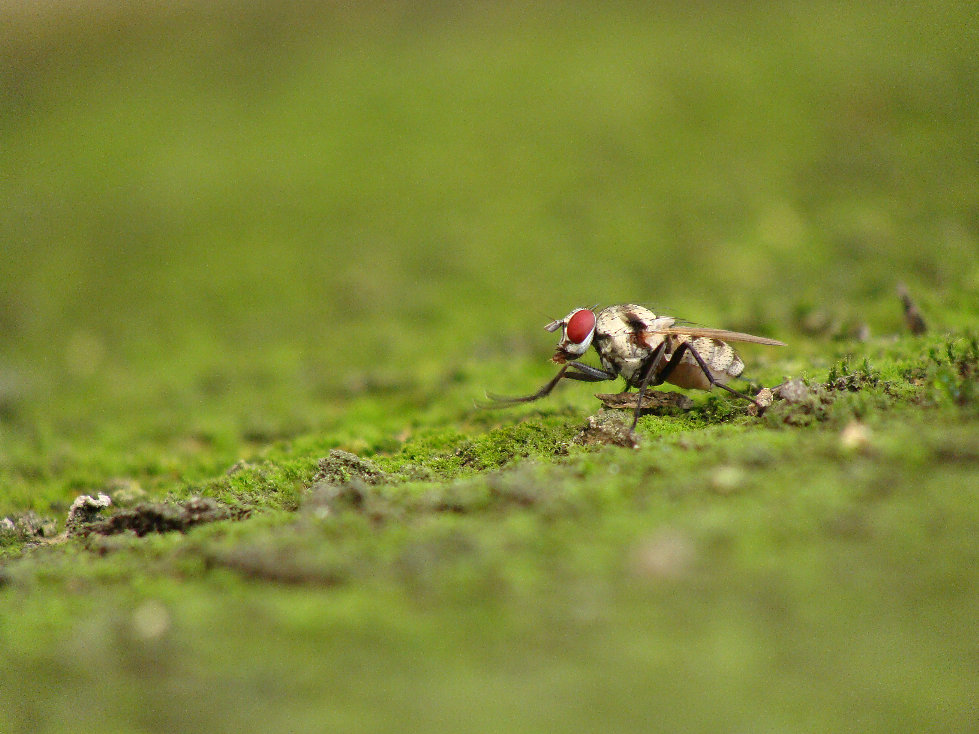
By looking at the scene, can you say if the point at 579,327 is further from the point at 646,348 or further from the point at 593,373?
the point at 646,348

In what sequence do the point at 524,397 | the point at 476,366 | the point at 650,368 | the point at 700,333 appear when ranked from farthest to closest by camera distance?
the point at 476,366 < the point at 524,397 < the point at 700,333 < the point at 650,368

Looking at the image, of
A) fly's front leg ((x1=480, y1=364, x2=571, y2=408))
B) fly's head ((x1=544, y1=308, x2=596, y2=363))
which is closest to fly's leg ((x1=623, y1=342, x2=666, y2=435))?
fly's head ((x1=544, y1=308, x2=596, y2=363))

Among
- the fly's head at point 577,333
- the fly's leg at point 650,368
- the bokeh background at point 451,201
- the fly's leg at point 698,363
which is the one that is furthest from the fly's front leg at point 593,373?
the bokeh background at point 451,201

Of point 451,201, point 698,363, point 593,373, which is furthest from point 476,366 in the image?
point 451,201

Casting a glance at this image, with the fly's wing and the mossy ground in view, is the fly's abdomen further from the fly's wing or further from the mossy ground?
the mossy ground

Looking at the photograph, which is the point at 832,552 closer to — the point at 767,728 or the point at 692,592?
the point at 692,592

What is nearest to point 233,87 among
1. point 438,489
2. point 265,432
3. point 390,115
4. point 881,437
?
point 390,115
